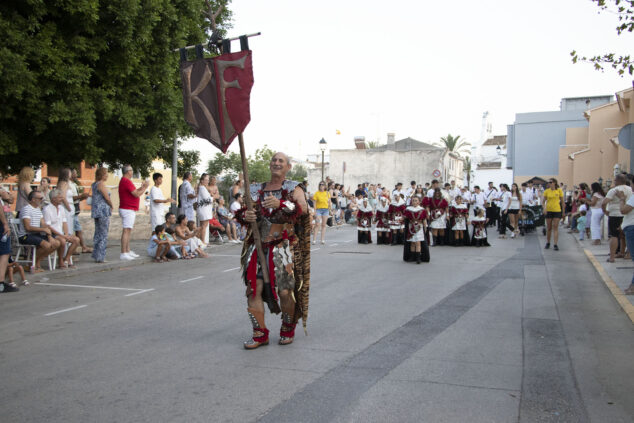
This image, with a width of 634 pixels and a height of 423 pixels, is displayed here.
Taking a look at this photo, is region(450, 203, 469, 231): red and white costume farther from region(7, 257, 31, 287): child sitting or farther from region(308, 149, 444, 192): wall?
region(308, 149, 444, 192): wall

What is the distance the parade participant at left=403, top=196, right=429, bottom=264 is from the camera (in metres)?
13.5

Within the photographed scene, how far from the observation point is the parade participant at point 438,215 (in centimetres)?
1709

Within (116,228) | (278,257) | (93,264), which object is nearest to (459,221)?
(116,228)

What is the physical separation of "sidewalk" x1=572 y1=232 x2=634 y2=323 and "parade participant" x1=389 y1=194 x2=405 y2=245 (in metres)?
5.22

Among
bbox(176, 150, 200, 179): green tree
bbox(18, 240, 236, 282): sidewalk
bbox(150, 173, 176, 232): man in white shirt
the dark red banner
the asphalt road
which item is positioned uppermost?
bbox(176, 150, 200, 179): green tree

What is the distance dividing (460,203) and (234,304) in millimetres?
11533

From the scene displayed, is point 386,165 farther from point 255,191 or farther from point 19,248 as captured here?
point 255,191

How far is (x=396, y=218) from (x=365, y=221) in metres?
0.98

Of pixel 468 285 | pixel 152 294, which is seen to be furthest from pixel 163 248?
pixel 468 285

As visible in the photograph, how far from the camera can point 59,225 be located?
11945mm

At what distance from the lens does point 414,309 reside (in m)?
7.93

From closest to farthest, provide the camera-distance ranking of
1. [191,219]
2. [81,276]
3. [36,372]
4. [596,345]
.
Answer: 1. [36,372]
2. [596,345]
3. [81,276]
4. [191,219]

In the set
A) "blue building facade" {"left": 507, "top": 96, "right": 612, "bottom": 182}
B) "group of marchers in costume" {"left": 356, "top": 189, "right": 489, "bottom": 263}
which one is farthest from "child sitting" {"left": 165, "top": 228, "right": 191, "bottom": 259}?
"blue building facade" {"left": 507, "top": 96, "right": 612, "bottom": 182}

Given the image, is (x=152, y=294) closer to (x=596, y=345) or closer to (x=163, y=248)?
(x=163, y=248)
